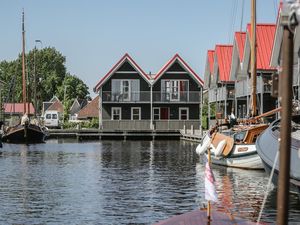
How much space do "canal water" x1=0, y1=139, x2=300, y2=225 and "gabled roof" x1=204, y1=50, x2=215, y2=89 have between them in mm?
30877

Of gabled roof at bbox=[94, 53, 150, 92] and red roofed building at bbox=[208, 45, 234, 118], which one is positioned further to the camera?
gabled roof at bbox=[94, 53, 150, 92]

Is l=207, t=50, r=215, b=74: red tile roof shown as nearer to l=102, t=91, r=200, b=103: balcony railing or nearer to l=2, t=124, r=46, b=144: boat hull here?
l=102, t=91, r=200, b=103: balcony railing

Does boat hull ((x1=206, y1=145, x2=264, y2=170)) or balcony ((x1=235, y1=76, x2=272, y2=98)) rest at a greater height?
balcony ((x1=235, y1=76, x2=272, y2=98))

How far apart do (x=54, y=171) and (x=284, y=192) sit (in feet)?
70.4

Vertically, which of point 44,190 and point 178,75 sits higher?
point 178,75

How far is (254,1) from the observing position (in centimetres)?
3559

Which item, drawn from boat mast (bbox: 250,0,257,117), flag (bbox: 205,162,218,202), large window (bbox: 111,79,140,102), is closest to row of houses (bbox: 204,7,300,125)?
boat mast (bbox: 250,0,257,117)

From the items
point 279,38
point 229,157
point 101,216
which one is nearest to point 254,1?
point 279,38

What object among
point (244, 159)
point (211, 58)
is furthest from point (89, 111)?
point (244, 159)

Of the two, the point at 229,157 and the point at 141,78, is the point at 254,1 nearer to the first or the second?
the point at 229,157

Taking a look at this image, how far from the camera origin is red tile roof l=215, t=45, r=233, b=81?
57938 mm

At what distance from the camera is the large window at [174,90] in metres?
68.9

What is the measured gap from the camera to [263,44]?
48594mm

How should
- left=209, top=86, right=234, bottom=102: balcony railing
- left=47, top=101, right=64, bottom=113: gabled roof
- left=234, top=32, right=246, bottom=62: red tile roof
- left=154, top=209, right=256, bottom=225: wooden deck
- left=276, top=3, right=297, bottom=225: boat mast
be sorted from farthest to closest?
left=47, top=101, right=64, bottom=113: gabled roof, left=209, top=86, right=234, bottom=102: balcony railing, left=234, top=32, right=246, bottom=62: red tile roof, left=154, top=209, right=256, bottom=225: wooden deck, left=276, top=3, right=297, bottom=225: boat mast
